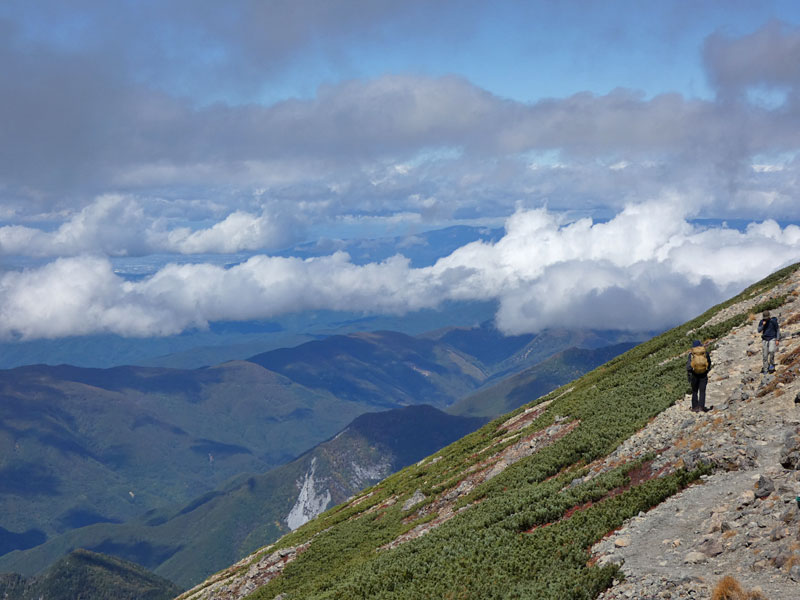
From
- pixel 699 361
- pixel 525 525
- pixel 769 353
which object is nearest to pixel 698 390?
pixel 699 361

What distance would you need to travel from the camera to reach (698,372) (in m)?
31.3

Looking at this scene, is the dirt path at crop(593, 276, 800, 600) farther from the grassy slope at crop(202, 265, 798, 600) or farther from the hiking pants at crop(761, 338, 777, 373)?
the grassy slope at crop(202, 265, 798, 600)

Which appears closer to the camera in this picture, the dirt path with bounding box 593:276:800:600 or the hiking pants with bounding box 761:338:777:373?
the dirt path with bounding box 593:276:800:600

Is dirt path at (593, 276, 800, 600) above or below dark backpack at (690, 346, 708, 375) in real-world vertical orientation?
below

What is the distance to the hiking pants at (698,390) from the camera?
32.0m

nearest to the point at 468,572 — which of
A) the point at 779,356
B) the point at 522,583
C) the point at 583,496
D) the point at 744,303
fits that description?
the point at 522,583

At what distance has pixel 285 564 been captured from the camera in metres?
51.5

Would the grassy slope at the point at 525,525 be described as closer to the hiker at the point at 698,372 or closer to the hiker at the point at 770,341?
the hiker at the point at 698,372

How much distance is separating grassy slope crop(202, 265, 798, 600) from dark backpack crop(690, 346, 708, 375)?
5.99 m

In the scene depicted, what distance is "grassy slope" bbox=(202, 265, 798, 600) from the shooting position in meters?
23.3

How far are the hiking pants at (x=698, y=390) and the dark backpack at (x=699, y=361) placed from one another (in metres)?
0.63

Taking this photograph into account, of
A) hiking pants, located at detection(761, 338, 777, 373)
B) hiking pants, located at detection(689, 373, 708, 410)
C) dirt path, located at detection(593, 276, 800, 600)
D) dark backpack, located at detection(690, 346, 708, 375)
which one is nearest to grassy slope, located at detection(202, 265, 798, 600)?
dirt path, located at detection(593, 276, 800, 600)

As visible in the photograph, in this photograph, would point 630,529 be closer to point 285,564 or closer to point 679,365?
point 679,365

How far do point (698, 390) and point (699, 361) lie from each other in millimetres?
2375
